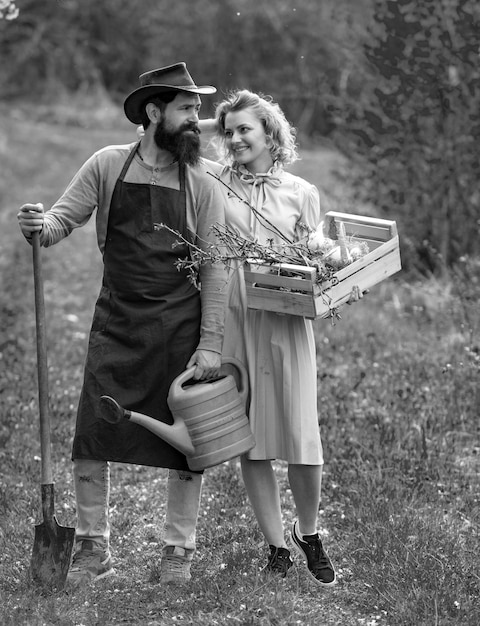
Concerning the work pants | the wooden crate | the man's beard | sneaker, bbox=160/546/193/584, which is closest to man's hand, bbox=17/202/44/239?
the man's beard

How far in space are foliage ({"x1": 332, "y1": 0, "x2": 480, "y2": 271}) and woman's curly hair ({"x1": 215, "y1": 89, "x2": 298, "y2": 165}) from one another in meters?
3.53

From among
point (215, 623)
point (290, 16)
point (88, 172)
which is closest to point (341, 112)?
point (88, 172)

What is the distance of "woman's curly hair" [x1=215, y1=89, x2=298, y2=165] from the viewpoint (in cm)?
424

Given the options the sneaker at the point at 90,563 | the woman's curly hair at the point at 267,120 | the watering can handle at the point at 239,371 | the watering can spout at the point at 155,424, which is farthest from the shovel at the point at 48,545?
the woman's curly hair at the point at 267,120

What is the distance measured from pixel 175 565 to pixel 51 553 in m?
0.48

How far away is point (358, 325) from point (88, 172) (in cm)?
400

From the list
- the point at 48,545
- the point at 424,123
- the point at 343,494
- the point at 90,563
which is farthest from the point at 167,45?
the point at 48,545

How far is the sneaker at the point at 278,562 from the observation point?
4254 millimetres

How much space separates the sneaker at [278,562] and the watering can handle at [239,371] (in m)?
0.61

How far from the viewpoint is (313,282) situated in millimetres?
3818

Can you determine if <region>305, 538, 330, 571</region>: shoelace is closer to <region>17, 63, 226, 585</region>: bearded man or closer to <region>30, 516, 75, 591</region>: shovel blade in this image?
<region>17, 63, 226, 585</region>: bearded man

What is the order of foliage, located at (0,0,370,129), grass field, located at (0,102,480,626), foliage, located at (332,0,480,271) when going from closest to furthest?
grass field, located at (0,102,480,626) → foliage, located at (332,0,480,271) → foliage, located at (0,0,370,129)

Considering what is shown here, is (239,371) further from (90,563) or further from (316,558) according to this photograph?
(90,563)

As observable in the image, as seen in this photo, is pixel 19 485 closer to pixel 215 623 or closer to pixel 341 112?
pixel 215 623
